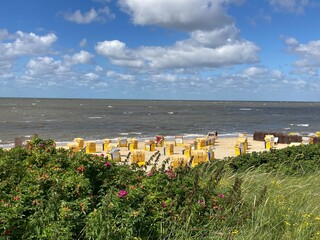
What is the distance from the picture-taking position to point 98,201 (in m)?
3.79

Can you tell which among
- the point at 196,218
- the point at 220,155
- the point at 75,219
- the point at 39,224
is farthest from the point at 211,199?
the point at 220,155

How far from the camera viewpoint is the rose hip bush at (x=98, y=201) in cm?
298

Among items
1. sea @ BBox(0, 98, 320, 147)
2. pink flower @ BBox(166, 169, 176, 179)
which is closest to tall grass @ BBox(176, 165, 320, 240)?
pink flower @ BBox(166, 169, 176, 179)

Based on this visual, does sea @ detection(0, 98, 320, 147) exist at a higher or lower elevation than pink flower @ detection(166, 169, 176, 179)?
lower

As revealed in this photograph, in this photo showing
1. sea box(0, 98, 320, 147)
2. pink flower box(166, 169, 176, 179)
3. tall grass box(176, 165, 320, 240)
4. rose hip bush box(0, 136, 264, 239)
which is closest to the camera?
rose hip bush box(0, 136, 264, 239)

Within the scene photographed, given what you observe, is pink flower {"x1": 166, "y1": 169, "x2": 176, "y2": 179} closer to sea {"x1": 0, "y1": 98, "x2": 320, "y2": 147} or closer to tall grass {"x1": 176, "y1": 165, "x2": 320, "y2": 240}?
tall grass {"x1": 176, "y1": 165, "x2": 320, "y2": 240}

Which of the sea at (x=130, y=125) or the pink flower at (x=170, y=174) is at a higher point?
the pink flower at (x=170, y=174)

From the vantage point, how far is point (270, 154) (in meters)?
9.54

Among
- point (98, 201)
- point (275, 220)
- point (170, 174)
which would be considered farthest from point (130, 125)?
point (275, 220)

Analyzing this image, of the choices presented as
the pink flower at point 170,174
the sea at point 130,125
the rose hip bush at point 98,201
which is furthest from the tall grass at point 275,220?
the sea at point 130,125

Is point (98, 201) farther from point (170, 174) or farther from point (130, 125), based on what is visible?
point (130, 125)

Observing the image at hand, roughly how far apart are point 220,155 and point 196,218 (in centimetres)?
1687

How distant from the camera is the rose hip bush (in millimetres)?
2984

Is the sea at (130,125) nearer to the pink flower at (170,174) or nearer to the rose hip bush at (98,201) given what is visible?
the rose hip bush at (98,201)
